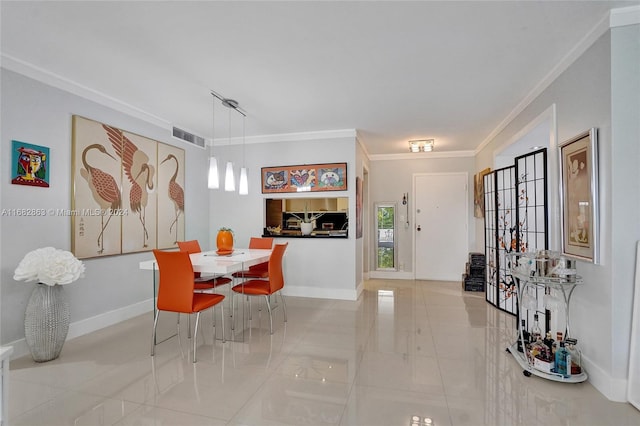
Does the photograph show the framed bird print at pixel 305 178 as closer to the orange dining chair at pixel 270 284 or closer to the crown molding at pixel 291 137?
the crown molding at pixel 291 137

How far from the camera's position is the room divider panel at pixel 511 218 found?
3201 mm

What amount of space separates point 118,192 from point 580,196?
4517 mm

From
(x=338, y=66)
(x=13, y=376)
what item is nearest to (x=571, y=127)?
(x=338, y=66)

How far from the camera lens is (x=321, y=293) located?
475 cm

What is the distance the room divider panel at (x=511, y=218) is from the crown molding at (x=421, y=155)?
1.38m

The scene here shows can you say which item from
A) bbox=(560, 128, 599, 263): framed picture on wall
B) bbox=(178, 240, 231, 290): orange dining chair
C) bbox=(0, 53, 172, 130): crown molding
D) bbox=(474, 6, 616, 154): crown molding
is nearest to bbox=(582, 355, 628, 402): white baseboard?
bbox=(560, 128, 599, 263): framed picture on wall

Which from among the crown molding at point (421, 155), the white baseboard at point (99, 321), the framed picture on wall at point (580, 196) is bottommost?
the white baseboard at point (99, 321)

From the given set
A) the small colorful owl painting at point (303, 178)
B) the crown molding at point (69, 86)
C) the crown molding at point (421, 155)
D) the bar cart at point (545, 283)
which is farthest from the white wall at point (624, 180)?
the crown molding at point (69, 86)

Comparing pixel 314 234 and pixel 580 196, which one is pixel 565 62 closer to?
pixel 580 196

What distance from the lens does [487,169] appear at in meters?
4.93

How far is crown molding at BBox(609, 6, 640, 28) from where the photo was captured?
6.57 ft

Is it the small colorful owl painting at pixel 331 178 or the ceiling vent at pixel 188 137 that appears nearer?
the ceiling vent at pixel 188 137

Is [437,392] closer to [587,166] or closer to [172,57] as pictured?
[587,166]

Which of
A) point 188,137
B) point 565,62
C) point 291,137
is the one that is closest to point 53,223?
point 188,137
